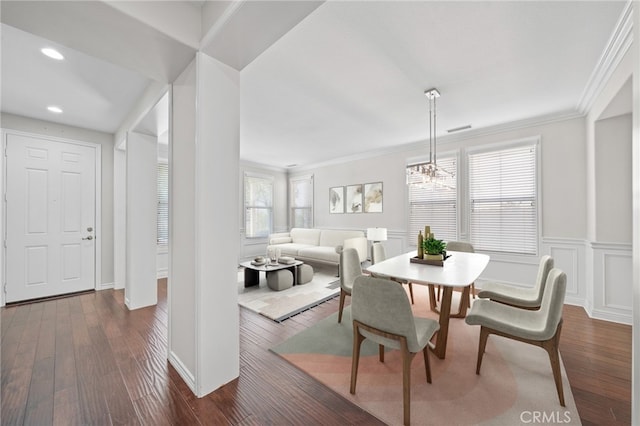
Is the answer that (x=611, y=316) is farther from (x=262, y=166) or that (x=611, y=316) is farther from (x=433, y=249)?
(x=262, y=166)

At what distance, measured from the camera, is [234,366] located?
1.89m

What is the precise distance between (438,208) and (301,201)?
382cm

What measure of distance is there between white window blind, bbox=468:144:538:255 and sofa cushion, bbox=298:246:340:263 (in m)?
2.54

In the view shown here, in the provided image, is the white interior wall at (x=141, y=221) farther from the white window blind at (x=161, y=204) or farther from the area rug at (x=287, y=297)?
the white window blind at (x=161, y=204)

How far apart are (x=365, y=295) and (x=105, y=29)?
7.56ft

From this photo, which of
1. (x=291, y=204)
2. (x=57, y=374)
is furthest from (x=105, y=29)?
(x=291, y=204)

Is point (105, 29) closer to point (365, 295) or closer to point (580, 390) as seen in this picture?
point (365, 295)

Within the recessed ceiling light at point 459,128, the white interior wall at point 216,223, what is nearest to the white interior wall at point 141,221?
the white interior wall at point 216,223

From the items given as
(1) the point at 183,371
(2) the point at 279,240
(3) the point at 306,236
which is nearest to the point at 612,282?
(1) the point at 183,371

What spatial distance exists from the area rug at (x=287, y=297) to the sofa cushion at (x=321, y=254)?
17.9 inches

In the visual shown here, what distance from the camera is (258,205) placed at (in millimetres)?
6789

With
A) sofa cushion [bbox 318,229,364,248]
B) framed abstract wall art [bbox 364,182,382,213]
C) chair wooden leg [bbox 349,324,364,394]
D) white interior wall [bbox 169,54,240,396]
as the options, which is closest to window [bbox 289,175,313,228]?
sofa cushion [bbox 318,229,364,248]

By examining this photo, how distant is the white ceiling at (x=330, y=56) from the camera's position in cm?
149

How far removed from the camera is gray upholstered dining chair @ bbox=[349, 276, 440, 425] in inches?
59.9
